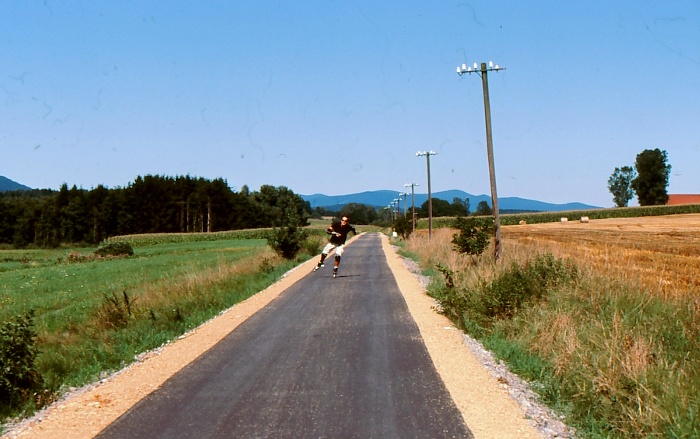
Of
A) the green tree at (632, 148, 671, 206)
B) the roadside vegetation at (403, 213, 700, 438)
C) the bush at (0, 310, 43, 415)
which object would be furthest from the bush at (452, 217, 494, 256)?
the green tree at (632, 148, 671, 206)

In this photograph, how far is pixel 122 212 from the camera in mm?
108812

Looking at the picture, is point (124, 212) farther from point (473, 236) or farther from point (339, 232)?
point (473, 236)

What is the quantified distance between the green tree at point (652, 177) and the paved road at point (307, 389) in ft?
397

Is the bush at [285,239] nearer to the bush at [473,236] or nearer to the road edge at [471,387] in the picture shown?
the bush at [473,236]

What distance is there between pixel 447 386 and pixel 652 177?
12627 cm

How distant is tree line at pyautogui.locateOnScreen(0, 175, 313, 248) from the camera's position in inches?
4222

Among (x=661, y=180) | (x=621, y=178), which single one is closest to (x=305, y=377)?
(x=661, y=180)

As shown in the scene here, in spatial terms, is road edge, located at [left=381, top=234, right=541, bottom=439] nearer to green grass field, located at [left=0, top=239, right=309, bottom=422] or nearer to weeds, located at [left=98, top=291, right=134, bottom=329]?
green grass field, located at [left=0, top=239, right=309, bottom=422]

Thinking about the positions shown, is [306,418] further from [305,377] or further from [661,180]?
[661,180]

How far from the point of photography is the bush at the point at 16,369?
22.1 ft

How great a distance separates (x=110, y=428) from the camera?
5.73 metres

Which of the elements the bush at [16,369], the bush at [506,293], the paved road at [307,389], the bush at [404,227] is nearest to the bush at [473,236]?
the bush at [506,293]

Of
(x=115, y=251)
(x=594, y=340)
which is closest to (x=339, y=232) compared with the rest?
(x=594, y=340)

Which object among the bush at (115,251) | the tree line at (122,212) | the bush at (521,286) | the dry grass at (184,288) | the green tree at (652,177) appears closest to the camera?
the bush at (521,286)
